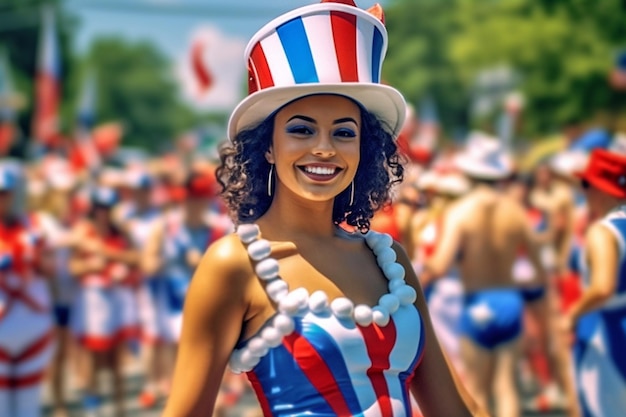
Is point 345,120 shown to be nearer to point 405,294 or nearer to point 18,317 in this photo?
point 405,294

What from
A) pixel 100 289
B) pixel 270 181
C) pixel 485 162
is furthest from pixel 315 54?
pixel 100 289

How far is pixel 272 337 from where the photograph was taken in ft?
8.86

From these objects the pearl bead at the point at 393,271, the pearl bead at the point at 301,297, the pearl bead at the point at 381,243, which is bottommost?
the pearl bead at the point at 301,297

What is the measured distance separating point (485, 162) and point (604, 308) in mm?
2469

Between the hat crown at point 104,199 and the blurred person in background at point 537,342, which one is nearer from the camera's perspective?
the blurred person in background at point 537,342

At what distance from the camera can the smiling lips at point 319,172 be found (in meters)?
2.82

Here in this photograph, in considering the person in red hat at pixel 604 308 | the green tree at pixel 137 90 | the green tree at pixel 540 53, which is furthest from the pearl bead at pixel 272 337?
the green tree at pixel 137 90

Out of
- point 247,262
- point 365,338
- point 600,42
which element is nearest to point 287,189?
point 247,262

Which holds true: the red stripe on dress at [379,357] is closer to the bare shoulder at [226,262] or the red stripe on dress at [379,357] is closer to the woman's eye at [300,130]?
the bare shoulder at [226,262]

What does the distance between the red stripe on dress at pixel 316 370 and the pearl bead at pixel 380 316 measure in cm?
18

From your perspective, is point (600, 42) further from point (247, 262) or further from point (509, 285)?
point (247, 262)

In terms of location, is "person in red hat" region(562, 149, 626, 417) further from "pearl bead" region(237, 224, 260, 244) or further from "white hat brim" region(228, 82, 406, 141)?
"pearl bead" region(237, 224, 260, 244)

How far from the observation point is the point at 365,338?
2.75 metres

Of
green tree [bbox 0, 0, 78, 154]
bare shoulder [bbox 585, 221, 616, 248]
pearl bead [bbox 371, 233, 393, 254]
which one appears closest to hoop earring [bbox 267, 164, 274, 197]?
pearl bead [bbox 371, 233, 393, 254]
